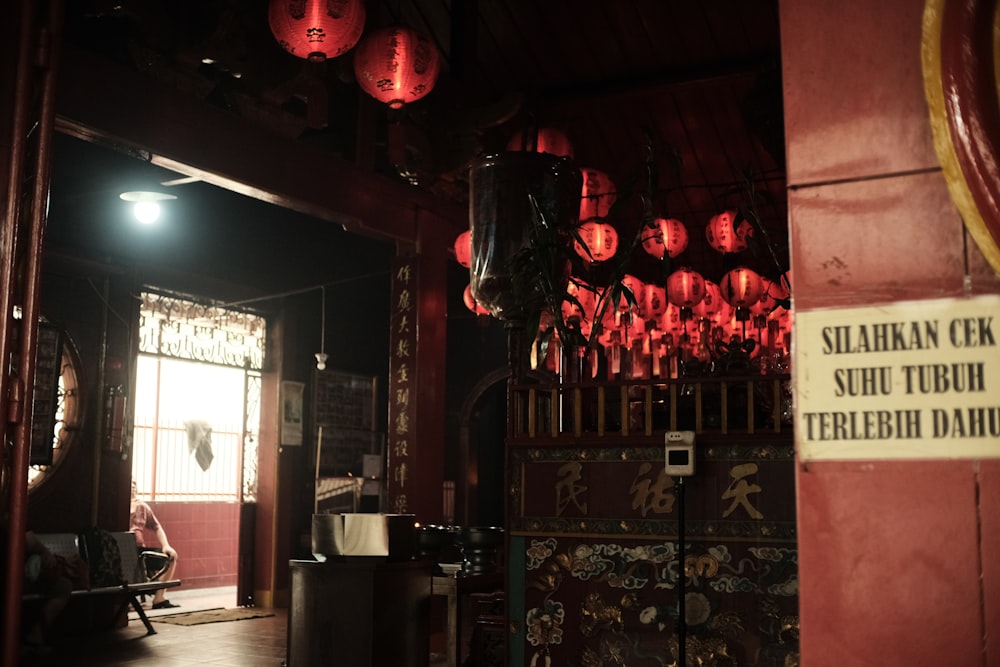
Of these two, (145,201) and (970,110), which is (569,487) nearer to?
(970,110)

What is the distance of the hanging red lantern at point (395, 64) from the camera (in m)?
5.14

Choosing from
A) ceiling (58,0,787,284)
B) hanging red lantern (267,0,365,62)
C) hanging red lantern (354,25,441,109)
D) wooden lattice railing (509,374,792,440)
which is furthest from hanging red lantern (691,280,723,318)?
hanging red lantern (267,0,365,62)

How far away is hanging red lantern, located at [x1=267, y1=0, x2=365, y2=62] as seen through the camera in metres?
4.63

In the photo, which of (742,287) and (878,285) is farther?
(742,287)

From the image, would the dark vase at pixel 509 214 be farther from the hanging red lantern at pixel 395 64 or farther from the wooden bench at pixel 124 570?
the wooden bench at pixel 124 570

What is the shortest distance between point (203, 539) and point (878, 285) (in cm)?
906

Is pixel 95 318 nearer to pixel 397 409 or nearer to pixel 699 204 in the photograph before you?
pixel 397 409

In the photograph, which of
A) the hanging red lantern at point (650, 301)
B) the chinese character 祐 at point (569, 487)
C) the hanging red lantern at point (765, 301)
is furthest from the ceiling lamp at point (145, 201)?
the hanging red lantern at point (765, 301)

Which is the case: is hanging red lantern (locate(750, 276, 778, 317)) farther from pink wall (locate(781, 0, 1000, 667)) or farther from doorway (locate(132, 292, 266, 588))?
pink wall (locate(781, 0, 1000, 667))

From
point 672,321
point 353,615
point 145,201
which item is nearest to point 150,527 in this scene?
point 145,201

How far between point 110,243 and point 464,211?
261 cm

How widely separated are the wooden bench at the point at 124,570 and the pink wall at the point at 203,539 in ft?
6.64

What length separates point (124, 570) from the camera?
22.8 ft

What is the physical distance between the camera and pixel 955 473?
1472 mm
